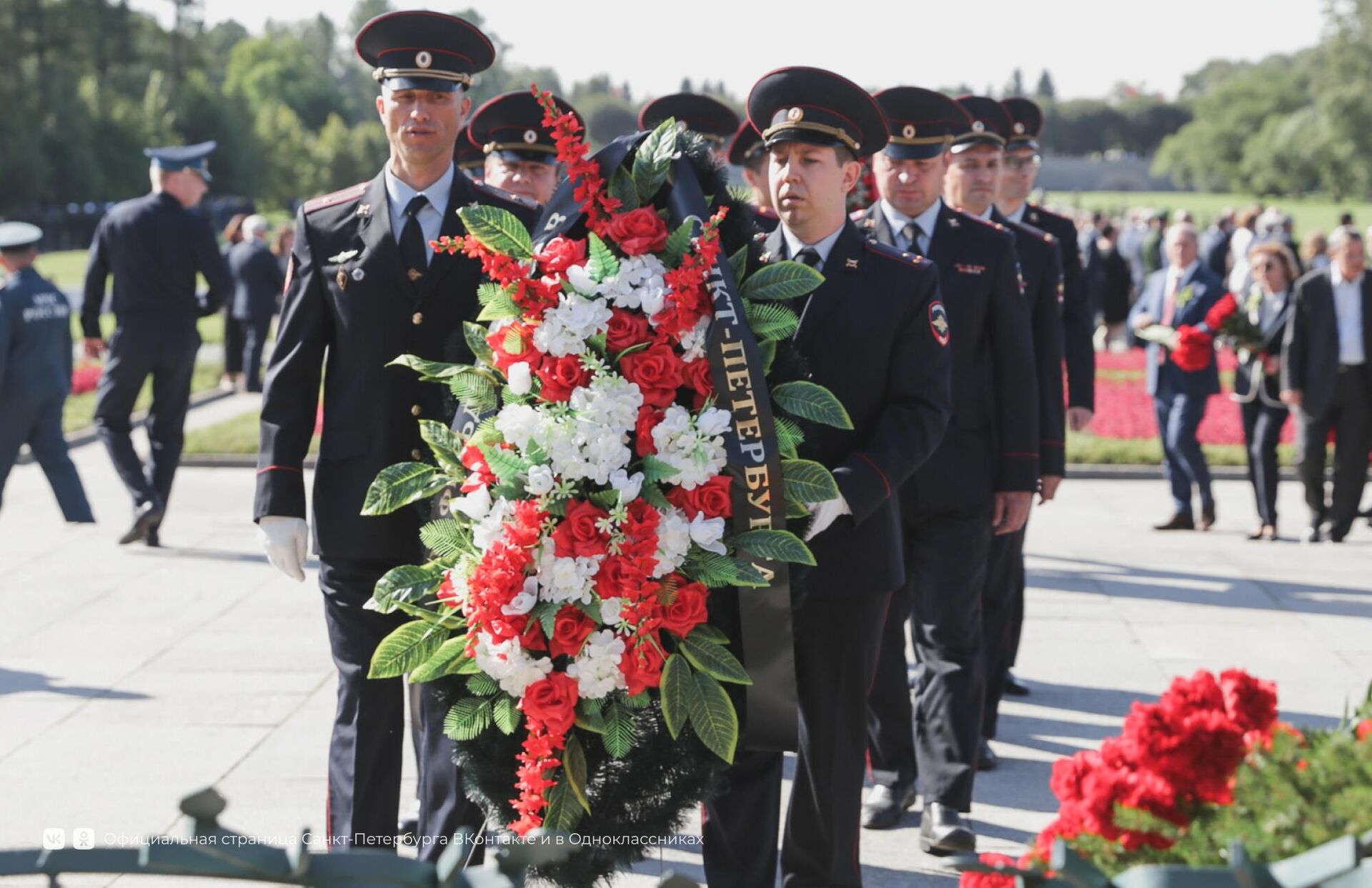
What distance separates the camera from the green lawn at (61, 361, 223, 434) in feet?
49.6

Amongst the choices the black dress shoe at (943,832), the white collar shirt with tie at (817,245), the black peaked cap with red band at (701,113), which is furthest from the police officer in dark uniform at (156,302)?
the white collar shirt with tie at (817,245)

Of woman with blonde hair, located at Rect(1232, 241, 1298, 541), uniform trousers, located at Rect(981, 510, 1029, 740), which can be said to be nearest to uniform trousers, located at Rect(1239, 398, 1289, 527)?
woman with blonde hair, located at Rect(1232, 241, 1298, 541)

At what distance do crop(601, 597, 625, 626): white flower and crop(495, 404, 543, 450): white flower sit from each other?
14.6 inches

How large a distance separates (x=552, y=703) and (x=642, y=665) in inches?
8.1

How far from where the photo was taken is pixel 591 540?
3.48m

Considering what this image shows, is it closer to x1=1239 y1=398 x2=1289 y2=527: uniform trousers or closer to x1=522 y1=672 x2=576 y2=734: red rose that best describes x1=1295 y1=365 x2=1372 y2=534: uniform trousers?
x1=1239 y1=398 x2=1289 y2=527: uniform trousers

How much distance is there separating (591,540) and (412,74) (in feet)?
5.57

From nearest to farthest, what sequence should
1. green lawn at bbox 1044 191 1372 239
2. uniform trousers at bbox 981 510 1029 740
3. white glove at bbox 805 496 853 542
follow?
1. white glove at bbox 805 496 853 542
2. uniform trousers at bbox 981 510 1029 740
3. green lawn at bbox 1044 191 1372 239

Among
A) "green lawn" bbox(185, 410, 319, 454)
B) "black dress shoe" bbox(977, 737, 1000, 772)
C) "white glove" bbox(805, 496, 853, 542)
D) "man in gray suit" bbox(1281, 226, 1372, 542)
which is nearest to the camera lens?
"white glove" bbox(805, 496, 853, 542)

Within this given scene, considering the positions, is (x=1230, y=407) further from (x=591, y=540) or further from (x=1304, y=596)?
(x=591, y=540)

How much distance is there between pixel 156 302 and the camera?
10.2 m

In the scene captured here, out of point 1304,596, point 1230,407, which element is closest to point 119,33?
point 1230,407

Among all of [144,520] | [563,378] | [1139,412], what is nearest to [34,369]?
[144,520]

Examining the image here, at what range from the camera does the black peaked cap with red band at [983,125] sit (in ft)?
21.2
